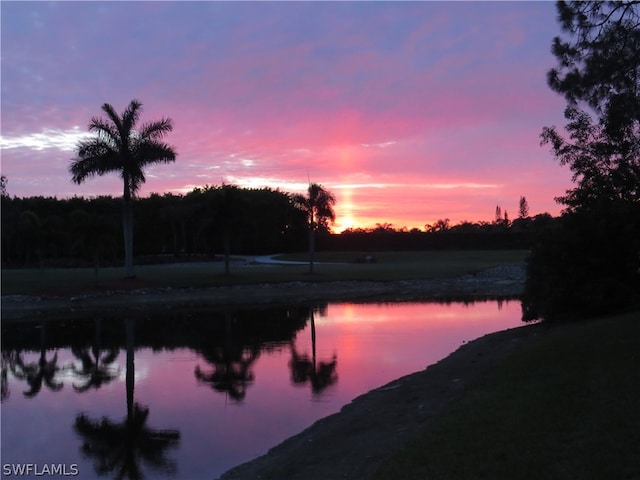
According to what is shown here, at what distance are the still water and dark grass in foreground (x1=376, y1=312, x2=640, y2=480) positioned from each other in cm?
339

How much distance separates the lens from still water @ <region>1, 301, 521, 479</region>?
10797mm

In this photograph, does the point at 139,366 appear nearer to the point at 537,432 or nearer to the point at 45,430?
the point at 45,430

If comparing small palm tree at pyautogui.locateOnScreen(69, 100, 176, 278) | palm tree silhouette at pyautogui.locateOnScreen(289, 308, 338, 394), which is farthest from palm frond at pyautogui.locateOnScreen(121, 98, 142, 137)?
palm tree silhouette at pyautogui.locateOnScreen(289, 308, 338, 394)

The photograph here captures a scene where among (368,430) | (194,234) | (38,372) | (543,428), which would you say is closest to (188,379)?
(38,372)

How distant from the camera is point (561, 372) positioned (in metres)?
11.4

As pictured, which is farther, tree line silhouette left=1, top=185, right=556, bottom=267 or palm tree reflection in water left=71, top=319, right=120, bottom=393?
tree line silhouette left=1, top=185, right=556, bottom=267

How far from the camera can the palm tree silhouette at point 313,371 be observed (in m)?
16.0

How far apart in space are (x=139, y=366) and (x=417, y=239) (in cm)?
8608

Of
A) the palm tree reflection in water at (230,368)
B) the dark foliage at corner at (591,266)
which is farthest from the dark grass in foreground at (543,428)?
the dark foliage at corner at (591,266)

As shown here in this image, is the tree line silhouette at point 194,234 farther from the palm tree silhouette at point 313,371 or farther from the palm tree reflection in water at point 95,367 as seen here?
the palm tree silhouette at point 313,371

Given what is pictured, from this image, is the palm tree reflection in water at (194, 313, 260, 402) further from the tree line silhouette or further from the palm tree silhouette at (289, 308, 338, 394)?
the tree line silhouette

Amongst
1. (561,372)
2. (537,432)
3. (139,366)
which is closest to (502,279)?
(139,366)

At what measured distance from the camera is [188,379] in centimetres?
1662

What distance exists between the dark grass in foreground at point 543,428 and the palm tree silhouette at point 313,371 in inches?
183
